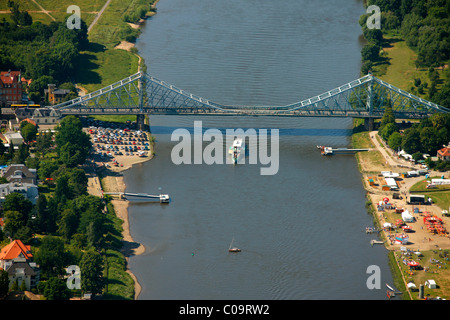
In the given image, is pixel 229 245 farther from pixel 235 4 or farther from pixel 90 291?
pixel 235 4

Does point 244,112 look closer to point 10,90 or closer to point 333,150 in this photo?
point 333,150

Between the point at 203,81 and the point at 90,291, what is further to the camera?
the point at 203,81

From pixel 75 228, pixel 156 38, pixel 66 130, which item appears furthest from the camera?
pixel 156 38

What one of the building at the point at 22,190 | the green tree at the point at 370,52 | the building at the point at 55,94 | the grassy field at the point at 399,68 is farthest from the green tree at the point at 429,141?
the building at the point at 55,94

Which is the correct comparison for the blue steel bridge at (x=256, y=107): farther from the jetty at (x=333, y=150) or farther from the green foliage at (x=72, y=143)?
the green foliage at (x=72, y=143)

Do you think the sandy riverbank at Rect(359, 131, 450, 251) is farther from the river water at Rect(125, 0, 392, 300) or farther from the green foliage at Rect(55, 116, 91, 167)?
the green foliage at Rect(55, 116, 91, 167)

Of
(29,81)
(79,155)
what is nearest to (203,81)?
(29,81)
